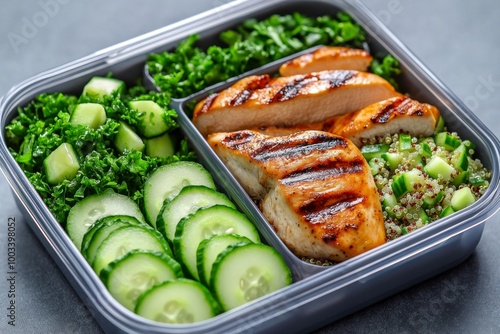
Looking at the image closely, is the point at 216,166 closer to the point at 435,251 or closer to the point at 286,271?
the point at 286,271

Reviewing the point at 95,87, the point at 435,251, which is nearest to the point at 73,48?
the point at 95,87

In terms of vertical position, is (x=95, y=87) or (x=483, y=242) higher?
(x=95, y=87)

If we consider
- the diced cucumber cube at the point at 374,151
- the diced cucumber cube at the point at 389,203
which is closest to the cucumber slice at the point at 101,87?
the diced cucumber cube at the point at 374,151

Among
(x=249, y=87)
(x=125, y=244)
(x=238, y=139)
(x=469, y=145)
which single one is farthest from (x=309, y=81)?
(x=125, y=244)

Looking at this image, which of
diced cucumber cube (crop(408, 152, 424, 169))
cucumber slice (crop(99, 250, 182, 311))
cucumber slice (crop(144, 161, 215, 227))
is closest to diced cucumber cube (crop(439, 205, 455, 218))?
diced cucumber cube (crop(408, 152, 424, 169))

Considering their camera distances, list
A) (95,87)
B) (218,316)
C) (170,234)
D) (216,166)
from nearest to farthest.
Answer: (218,316) < (170,234) < (216,166) < (95,87)

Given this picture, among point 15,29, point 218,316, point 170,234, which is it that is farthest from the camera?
point 15,29
